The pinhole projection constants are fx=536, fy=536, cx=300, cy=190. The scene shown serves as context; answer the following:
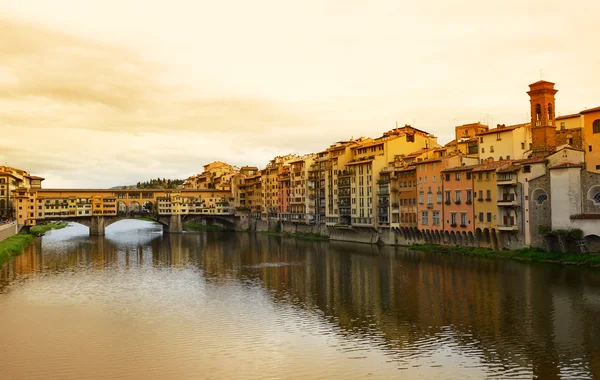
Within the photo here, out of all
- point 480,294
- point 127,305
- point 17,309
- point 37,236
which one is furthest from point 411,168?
point 37,236

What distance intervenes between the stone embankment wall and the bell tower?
193 ft

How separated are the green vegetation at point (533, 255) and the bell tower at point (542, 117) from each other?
29.8ft

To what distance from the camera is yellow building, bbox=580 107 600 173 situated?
44.6m

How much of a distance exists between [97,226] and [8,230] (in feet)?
80.1

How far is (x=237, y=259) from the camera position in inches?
2195

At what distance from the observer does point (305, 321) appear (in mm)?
26453

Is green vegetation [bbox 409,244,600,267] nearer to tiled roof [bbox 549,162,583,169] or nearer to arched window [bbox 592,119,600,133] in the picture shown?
tiled roof [bbox 549,162,583,169]

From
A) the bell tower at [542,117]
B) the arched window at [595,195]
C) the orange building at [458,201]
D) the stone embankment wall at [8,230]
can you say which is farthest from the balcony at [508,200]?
the stone embankment wall at [8,230]

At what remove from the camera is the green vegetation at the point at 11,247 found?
174 ft

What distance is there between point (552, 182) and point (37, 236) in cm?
7757

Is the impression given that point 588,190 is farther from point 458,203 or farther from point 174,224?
point 174,224

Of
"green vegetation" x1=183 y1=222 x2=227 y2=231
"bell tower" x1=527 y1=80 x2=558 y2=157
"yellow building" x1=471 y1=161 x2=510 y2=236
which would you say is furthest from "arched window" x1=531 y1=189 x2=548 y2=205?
"green vegetation" x1=183 y1=222 x2=227 y2=231

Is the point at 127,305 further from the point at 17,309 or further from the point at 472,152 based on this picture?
the point at 472,152

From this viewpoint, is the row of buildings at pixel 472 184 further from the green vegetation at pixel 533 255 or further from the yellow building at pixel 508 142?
the green vegetation at pixel 533 255
